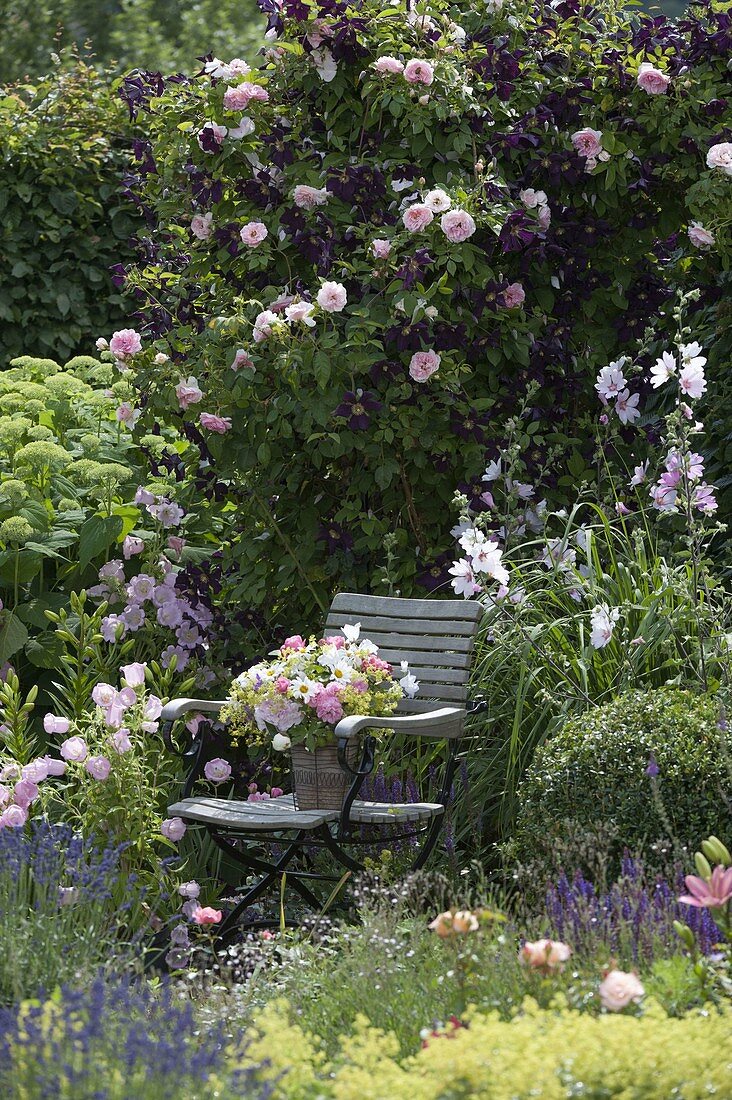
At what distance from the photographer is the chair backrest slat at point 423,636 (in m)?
3.98

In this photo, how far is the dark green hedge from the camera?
7484 millimetres

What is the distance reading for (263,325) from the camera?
4.56m

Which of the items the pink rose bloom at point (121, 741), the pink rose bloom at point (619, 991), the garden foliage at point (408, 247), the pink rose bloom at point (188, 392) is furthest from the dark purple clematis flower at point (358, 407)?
the pink rose bloom at point (619, 991)

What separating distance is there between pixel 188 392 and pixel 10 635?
1063mm

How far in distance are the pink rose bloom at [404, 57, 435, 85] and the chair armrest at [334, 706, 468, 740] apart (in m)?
2.11

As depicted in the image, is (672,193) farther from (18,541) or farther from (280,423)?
(18,541)

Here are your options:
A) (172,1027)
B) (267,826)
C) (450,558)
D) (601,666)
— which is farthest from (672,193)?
(172,1027)

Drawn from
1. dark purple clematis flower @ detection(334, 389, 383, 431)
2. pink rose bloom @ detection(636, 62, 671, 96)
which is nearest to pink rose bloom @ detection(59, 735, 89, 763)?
dark purple clematis flower @ detection(334, 389, 383, 431)

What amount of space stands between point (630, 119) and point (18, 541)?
263cm

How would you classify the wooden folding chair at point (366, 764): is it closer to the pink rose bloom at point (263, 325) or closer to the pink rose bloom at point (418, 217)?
the pink rose bloom at point (263, 325)

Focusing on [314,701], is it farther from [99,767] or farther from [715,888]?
[715,888]

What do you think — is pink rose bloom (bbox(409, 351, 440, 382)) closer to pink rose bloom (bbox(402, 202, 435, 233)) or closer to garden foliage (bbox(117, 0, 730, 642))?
garden foliage (bbox(117, 0, 730, 642))

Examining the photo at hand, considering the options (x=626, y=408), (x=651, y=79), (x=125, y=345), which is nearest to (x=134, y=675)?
(x=125, y=345)

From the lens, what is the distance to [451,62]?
189 inches
